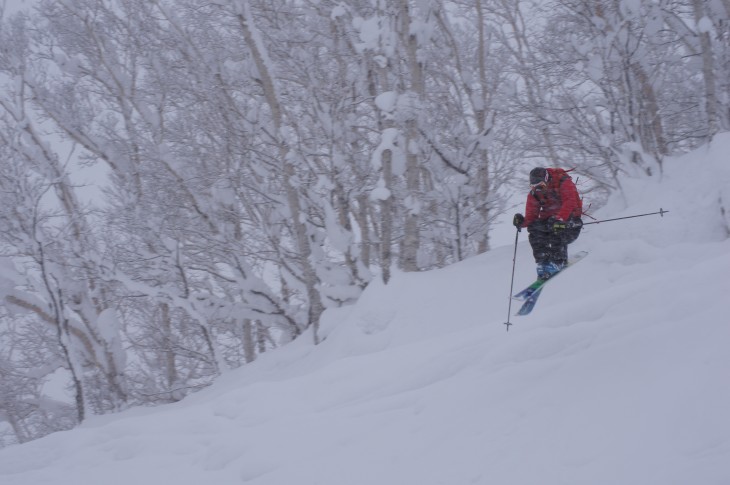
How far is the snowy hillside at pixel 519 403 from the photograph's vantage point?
3.42 metres

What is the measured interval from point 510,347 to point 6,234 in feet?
30.0

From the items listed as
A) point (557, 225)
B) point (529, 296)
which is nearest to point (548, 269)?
point (529, 296)

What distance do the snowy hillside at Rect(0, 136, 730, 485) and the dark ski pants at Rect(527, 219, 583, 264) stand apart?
2.52 ft

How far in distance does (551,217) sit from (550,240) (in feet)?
0.99

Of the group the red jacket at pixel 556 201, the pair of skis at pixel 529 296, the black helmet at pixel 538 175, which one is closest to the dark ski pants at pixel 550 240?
the red jacket at pixel 556 201

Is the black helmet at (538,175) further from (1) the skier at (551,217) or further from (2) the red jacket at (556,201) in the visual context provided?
(2) the red jacket at (556,201)

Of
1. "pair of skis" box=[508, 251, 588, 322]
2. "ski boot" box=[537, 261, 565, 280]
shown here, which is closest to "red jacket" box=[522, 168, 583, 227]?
"ski boot" box=[537, 261, 565, 280]

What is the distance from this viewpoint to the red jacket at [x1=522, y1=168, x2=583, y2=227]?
700 centimetres

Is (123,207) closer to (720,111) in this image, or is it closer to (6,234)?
(6,234)

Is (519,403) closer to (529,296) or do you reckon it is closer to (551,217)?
(529,296)

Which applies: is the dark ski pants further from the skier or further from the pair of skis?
the pair of skis

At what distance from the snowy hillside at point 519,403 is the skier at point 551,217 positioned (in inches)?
29.6

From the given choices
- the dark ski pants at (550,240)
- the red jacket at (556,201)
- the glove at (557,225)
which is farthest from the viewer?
the dark ski pants at (550,240)

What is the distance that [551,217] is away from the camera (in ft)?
23.2
